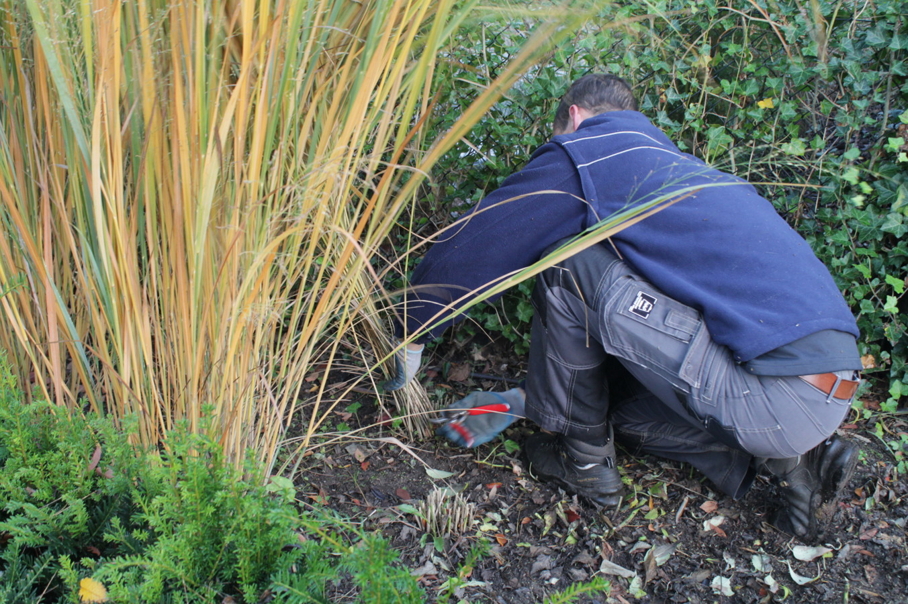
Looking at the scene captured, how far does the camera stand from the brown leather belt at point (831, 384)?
Result: 1820 millimetres

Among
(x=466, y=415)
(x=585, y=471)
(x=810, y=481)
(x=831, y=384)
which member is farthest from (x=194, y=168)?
(x=810, y=481)

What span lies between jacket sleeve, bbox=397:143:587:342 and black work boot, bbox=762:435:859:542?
104cm

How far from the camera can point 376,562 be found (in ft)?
3.72

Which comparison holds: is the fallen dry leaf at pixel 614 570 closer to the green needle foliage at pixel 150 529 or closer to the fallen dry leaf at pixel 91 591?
the green needle foliage at pixel 150 529

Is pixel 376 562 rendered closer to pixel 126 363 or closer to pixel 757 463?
→ pixel 126 363

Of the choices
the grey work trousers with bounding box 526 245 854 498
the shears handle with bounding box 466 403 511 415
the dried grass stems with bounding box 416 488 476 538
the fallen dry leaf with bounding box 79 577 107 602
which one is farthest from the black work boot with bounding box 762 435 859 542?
the fallen dry leaf with bounding box 79 577 107 602

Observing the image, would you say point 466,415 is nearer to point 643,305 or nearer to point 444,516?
point 444,516

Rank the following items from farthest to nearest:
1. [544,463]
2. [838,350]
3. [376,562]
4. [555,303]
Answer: [544,463]
[555,303]
[838,350]
[376,562]

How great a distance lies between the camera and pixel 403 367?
225cm

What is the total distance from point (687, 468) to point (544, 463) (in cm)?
53

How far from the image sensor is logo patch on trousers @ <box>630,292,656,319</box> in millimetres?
1937

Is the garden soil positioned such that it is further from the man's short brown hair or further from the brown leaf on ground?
the man's short brown hair

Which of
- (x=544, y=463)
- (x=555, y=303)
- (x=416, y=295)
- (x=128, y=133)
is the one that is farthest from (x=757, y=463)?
(x=128, y=133)

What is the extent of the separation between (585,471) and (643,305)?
2.12ft
